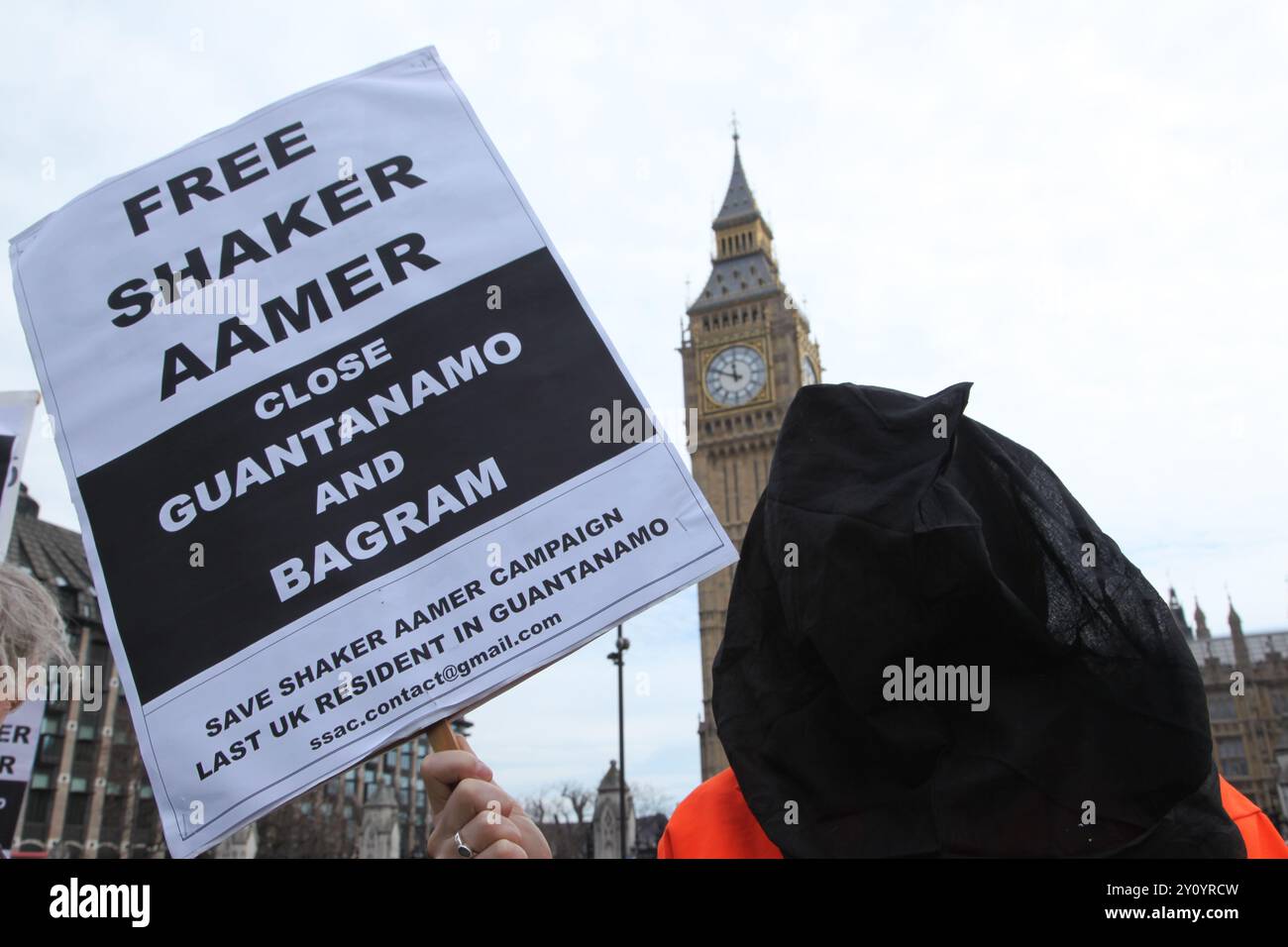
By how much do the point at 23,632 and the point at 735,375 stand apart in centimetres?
5035

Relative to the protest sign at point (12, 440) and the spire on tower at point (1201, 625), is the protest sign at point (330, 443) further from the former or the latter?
the spire on tower at point (1201, 625)

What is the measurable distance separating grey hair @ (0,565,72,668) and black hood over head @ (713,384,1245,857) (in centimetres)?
177

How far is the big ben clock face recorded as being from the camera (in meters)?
50.8

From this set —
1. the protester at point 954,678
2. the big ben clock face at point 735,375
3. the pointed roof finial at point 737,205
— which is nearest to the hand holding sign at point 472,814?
the protester at point 954,678

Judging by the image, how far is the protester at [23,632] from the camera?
2.03 metres

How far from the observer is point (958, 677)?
1159mm

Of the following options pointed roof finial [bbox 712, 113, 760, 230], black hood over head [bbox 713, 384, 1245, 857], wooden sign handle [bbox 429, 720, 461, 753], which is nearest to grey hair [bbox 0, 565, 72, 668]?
wooden sign handle [bbox 429, 720, 461, 753]

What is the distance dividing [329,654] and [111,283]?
33.0 inches

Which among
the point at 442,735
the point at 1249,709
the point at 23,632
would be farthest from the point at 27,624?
the point at 1249,709

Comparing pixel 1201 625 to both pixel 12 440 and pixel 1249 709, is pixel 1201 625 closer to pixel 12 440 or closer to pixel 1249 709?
pixel 1249 709

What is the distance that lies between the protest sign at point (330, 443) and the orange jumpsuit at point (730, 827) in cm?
32
